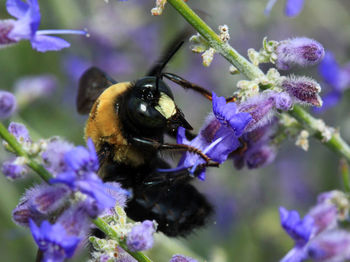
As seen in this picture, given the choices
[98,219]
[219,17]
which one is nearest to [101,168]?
[98,219]

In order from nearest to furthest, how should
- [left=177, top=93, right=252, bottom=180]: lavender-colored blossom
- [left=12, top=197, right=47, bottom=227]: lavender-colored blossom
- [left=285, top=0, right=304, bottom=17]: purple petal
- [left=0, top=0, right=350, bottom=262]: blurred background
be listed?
[left=12, top=197, right=47, bottom=227]: lavender-colored blossom → [left=177, top=93, right=252, bottom=180]: lavender-colored blossom → [left=285, top=0, right=304, bottom=17]: purple petal → [left=0, top=0, right=350, bottom=262]: blurred background

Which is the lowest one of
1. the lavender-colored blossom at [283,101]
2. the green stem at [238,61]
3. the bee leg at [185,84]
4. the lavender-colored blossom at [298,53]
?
the lavender-colored blossom at [283,101]

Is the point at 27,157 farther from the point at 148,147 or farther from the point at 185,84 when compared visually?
the point at 185,84

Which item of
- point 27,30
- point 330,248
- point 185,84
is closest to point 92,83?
point 185,84

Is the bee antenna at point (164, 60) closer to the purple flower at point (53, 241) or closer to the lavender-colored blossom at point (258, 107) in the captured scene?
the lavender-colored blossom at point (258, 107)

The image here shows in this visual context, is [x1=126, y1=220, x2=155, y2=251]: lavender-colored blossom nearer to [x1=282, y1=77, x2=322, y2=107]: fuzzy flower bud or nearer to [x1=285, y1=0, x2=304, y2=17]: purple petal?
[x1=282, y1=77, x2=322, y2=107]: fuzzy flower bud

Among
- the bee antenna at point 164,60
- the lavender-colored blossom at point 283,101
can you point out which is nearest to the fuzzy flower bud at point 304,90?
the lavender-colored blossom at point 283,101

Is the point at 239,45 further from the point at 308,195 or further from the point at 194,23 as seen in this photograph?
the point at 194,23

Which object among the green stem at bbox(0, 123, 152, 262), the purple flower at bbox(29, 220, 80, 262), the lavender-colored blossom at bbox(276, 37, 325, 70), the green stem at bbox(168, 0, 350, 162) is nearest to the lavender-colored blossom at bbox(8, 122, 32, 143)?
the green stem at bbox(0, 123, 152, 262)
